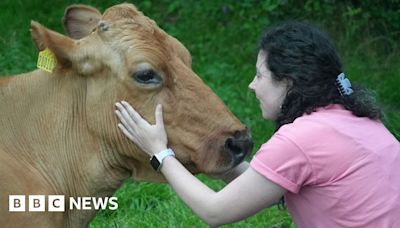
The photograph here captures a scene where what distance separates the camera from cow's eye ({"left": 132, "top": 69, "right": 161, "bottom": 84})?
173 inches

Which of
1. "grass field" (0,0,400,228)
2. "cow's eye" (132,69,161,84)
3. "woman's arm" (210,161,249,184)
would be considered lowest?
"grass field" (0,0,400,228)

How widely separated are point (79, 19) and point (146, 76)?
2.80 feet

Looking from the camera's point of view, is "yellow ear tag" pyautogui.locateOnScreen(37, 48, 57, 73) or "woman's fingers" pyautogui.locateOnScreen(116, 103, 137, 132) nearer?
"woman's fingers" pyautogui.locateOnScreen(116, 103, 137, 132)

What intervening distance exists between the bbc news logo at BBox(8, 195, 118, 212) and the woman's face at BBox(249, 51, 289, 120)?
920 mm

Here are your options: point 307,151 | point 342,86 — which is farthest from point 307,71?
point 307,151

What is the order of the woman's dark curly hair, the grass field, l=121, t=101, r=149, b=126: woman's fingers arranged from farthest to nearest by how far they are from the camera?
1. the grass field
2. l=121, t=101, r=149, b=126: woman's fingers
3. the woman's dark curly hair

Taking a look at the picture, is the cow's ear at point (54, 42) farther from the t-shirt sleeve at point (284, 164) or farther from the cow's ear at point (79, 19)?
the t-shirt sleeve at point (284, 164)

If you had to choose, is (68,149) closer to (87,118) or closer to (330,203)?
(87,118)

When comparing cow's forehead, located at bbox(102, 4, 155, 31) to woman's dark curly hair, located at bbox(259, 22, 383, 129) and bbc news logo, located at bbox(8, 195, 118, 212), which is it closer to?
woman's dark curly hair, located at bbox(259, 22, 383, 129)

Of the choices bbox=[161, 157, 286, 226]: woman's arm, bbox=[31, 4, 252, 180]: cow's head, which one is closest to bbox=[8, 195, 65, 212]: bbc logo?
bbox=[31, 4, 252, 180]: cow's head

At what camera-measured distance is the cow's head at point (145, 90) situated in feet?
14.4

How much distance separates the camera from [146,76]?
4.41 m

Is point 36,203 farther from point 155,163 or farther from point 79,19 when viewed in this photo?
point 79,19

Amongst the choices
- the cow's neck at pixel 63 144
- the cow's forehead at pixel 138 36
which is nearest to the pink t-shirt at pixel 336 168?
the cow's forehead at pixel 138 36
